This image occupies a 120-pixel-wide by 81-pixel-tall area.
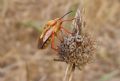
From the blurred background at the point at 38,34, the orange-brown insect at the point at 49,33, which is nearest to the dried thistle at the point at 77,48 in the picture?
the orange-brown insect at the point at 49,33

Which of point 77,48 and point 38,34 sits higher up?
point 38,34

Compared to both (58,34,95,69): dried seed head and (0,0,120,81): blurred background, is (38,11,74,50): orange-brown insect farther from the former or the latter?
(0,0,120,81): blurred background

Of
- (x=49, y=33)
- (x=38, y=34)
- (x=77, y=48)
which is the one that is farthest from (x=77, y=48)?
(x=38, y=34)

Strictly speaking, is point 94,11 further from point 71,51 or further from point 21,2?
point 71,51

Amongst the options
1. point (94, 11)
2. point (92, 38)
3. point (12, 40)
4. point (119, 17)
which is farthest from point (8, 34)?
point (92, 38)

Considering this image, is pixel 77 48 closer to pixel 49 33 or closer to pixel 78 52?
pixel 78 52

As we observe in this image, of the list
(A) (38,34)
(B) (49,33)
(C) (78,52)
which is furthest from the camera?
(A) (38,34)

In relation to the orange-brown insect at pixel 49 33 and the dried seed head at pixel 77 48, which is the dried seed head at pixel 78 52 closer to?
the dried seed head at pixel 77 48
